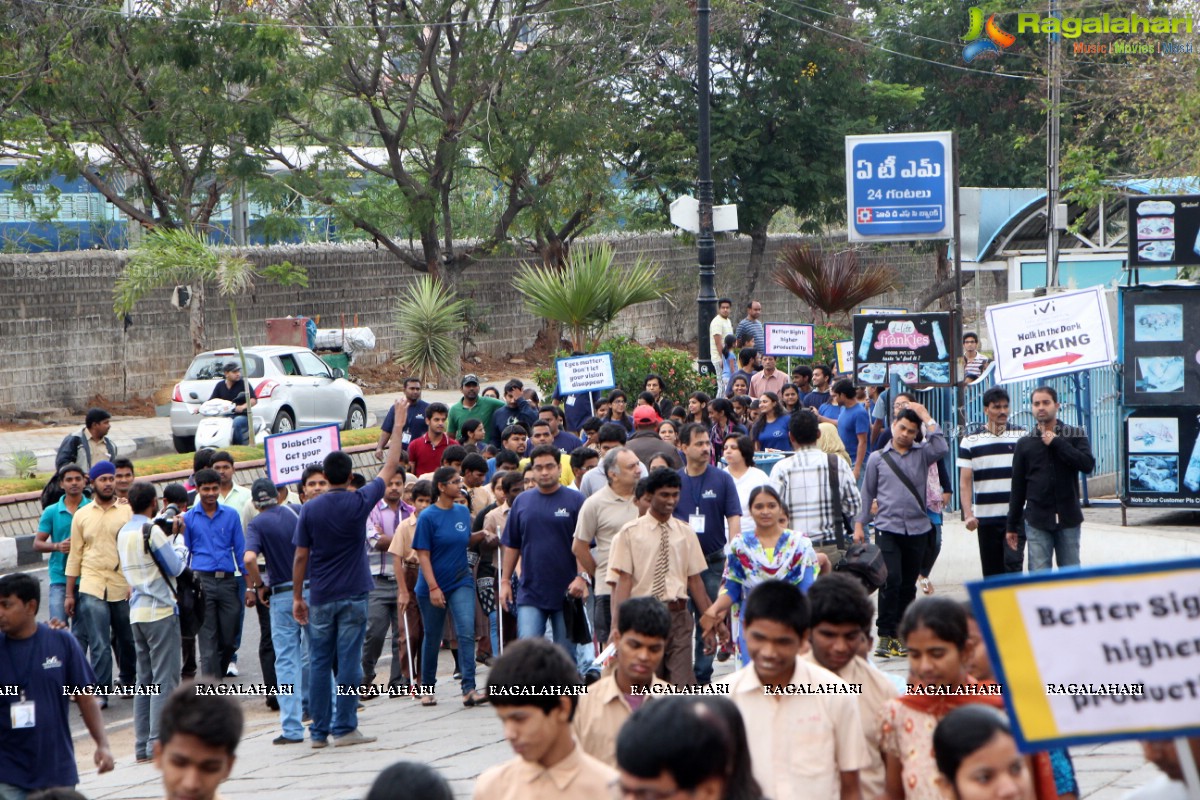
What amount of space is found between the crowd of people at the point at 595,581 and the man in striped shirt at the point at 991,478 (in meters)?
0.02

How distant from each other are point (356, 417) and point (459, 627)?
1500cm

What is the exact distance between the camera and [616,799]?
4.15 meters

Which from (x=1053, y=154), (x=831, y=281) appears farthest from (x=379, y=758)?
(x=831, y=281)

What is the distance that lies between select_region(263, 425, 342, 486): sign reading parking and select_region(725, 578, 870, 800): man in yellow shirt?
668 cm

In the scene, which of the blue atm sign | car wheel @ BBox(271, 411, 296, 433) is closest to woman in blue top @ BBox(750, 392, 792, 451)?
the blue atm sign

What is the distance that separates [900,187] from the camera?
16.0 meters

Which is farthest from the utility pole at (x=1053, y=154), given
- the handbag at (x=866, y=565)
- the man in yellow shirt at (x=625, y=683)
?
the man in yellow shirt at (x=625, y=683)

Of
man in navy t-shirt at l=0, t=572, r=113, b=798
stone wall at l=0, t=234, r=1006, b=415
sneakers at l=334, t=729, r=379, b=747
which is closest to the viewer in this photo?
man in navy t-shirt at l=0, t=572, r=113, b=798

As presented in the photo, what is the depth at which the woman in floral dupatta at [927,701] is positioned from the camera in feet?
15.1

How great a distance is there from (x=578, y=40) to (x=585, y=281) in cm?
1073

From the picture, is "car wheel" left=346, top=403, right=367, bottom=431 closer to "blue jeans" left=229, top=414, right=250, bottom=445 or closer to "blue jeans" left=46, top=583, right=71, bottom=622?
"blue jeans" left=229, top=414, right=250, bottom=445

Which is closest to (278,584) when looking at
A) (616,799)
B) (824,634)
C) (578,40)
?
(824,634)

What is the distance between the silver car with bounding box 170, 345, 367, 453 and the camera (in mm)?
22312

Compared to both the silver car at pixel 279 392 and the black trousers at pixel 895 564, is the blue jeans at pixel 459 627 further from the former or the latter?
the silver car at pixel 279 392
